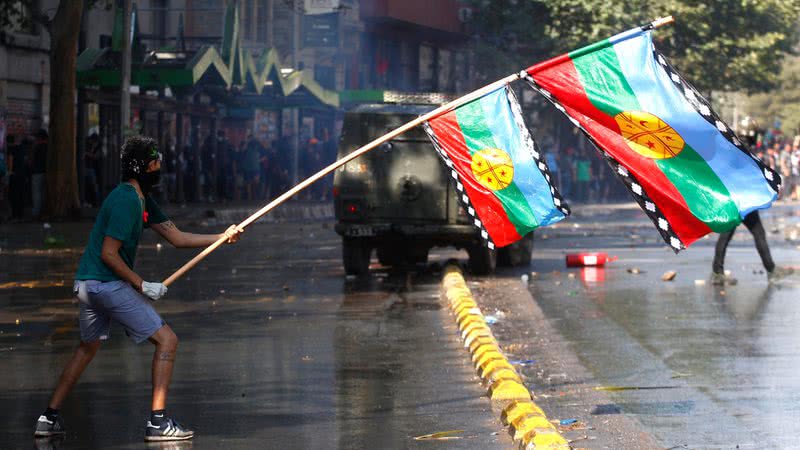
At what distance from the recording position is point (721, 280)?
62.3 ft

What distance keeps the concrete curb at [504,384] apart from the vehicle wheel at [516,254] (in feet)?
19.2

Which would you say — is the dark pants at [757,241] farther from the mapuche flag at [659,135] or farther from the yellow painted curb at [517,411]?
the yellow painted curb at [517,411]

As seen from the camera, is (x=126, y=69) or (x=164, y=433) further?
(x=126, y=69)

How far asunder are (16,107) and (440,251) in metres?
14.2

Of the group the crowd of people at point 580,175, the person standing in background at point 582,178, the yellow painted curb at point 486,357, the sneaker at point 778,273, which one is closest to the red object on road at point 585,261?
the sneaker at point 778,273

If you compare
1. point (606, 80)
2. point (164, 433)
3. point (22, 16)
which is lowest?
point (164, 433)

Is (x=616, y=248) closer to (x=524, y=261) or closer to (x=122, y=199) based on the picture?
(x=524, y=261)

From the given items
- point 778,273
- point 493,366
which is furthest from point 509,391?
point 778,273

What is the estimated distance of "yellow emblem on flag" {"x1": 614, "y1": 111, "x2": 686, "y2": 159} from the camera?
9.49m

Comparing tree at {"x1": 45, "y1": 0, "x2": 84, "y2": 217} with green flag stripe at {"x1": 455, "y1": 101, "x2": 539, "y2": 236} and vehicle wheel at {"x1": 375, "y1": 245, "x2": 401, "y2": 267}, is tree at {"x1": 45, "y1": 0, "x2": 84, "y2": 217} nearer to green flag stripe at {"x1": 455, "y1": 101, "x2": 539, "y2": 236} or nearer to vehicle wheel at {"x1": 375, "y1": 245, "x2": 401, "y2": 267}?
vehicle wheel at {"x1": 375, "y1": 245, "x2": 401, "y2": 267}

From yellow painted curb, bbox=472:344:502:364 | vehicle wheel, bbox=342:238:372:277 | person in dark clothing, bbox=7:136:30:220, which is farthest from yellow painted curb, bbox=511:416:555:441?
person in dark clothing, bbox=7:136:30:220

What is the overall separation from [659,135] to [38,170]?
2391 cm

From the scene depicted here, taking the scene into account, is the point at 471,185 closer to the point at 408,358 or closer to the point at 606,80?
the point at 606,80

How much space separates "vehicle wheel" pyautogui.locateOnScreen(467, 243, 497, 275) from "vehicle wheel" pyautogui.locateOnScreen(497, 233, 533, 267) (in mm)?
1260
